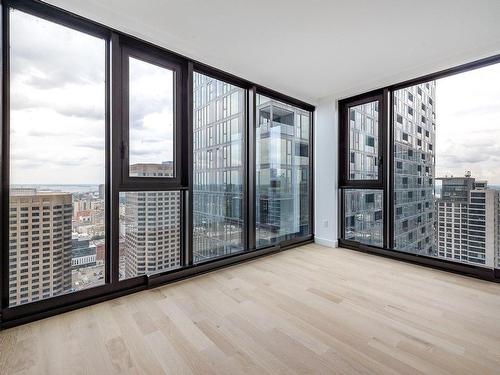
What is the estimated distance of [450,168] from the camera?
303cm

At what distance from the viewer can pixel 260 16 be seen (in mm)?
2102

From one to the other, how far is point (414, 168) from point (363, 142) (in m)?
0.82

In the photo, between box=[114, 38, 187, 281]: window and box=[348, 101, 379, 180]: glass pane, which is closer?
box=[114, 38, 187, 281]: window

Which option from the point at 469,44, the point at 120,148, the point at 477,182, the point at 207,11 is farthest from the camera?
the point at 477,182

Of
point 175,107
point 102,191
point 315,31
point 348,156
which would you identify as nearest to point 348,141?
point 348,156

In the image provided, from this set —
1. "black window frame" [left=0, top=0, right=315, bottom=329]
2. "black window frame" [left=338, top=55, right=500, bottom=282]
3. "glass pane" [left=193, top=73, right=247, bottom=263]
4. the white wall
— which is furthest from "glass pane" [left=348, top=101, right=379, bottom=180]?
"glass pane" [left=193, top=73, right=247, bottom=263]

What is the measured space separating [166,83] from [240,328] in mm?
2473

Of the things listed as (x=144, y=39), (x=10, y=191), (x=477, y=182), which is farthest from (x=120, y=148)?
(x=477, y=182)

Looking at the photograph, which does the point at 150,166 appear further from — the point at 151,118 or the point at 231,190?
the point at 231,190

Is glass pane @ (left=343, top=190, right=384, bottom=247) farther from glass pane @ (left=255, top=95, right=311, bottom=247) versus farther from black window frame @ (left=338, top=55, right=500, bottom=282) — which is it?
glass pane @ (left=255, top=95, right=311, bottom=247)

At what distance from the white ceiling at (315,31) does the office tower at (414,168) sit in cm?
39

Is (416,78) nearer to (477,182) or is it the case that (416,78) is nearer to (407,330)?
(477,182)

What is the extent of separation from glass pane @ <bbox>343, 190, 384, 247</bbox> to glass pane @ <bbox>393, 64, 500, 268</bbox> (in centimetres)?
22

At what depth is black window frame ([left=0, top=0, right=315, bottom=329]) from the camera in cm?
180
